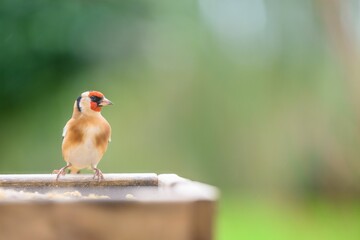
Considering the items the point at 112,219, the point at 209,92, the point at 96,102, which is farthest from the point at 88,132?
the point at 209,92

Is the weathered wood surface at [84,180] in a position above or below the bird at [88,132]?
below

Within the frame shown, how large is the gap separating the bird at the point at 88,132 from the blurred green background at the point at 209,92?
376cm

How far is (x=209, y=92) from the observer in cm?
618

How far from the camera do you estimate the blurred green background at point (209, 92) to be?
5.72 meters

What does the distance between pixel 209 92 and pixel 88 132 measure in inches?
176

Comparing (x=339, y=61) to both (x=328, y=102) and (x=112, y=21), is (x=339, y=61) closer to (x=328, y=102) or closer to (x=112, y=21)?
(x=328, y=102)

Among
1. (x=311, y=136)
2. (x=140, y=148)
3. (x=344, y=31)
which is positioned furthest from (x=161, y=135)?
(x=344, y=31)

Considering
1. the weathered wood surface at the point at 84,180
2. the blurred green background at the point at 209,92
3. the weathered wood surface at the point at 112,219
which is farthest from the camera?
the blurred green background at the point at 209,92

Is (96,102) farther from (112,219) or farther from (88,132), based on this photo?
(112,219)

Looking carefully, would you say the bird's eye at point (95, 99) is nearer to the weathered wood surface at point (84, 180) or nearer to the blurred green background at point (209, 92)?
the weathered wood surface at point (84, 180)

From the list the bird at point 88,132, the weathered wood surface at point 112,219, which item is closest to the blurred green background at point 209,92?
the bird at point 88,132

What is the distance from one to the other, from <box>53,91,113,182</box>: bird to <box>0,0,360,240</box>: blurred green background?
3.76 m

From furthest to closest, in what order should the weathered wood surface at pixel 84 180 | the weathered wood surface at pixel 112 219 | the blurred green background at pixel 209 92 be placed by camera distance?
the blurred green background at pixel 209 92
the weathered wood surface at pixel 84 180
the weathered wood surface at pixel 112 219

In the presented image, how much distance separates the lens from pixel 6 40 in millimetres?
5711
